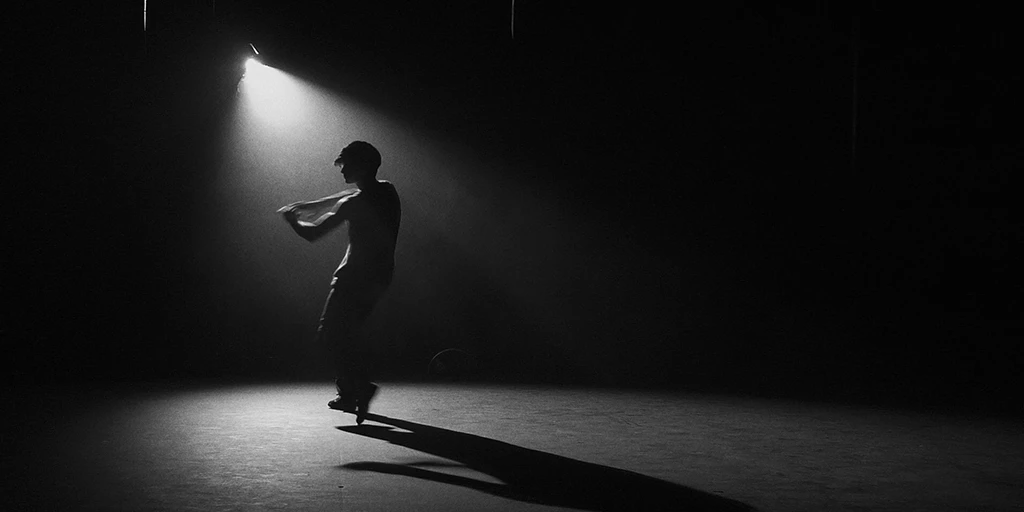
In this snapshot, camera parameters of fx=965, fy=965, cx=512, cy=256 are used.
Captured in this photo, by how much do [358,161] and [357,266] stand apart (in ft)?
2.15

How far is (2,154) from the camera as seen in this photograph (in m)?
8.49

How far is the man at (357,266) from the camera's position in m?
5.96

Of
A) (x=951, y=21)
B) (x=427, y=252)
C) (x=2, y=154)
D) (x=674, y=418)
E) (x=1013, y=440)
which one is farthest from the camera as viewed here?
(x=427, y=252)

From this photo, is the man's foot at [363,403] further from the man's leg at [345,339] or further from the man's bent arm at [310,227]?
the man's bent arm at [310,227]

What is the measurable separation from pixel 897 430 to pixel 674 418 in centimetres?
133

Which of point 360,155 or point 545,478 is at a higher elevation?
point 360,155

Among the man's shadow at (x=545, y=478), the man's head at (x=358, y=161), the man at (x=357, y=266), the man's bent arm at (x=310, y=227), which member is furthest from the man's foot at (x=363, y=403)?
the man's head at (x=358, y=161)

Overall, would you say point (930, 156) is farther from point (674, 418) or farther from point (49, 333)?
point (49, 333)

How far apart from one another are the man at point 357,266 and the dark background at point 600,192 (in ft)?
9.38

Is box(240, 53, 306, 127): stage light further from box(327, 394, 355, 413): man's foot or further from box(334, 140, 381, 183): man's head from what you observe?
box(327, 394, 355, 413): man's foot

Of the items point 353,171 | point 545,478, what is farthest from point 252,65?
point 545,478

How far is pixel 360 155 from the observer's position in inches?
234

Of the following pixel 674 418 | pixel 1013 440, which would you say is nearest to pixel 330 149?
pixel 674 418

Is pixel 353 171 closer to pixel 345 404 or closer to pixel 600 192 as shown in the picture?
pixel 345 404
